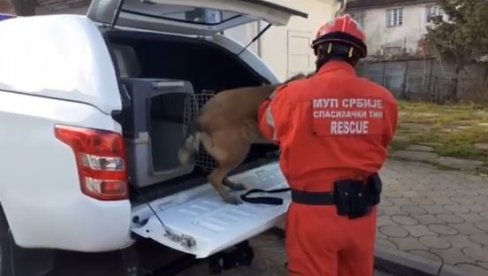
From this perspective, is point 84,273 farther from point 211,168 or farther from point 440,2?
point 440,2

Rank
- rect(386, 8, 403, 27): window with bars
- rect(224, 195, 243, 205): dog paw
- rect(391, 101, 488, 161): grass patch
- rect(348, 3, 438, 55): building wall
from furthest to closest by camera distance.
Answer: rect(386, 8, 403, 27): window with bars < rect(348, 3, 438, 55): building wall < rect(391, 101, 488, 161): grass patch < rect(224, 195, 243, 205): dog paw

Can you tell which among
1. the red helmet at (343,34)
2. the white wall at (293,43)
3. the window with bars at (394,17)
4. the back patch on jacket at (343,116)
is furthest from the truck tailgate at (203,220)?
the window with bars at (394,17)

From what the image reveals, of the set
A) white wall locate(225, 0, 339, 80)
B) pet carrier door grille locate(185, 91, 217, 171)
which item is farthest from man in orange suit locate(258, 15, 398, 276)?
white wall locate(225, 0, 339, 80)

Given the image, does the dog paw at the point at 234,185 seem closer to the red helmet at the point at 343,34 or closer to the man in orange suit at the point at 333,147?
the man in orange suit at the point at 333,147

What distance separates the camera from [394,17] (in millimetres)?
31828

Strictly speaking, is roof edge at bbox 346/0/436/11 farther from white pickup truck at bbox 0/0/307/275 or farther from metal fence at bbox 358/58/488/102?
white pickup truck at bbox 0/0/307/275

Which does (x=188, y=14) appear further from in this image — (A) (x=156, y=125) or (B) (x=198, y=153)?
(B) (x=198, y=153)

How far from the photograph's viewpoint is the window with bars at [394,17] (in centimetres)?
A: 3158

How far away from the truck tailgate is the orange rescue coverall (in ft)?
0.95

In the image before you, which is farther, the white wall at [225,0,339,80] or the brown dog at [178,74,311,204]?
the white wall at [225,0,339,80]

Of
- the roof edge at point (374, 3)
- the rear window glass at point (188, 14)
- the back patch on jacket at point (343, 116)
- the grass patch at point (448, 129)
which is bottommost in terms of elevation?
the grass patch at point (448, 129)

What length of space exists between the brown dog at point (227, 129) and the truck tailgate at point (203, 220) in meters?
0.13

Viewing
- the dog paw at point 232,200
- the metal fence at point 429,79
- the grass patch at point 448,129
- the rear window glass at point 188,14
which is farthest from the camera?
the metal fence at point 429,79

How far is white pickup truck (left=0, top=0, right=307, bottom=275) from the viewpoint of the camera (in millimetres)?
2332
